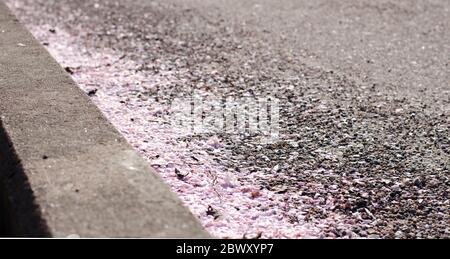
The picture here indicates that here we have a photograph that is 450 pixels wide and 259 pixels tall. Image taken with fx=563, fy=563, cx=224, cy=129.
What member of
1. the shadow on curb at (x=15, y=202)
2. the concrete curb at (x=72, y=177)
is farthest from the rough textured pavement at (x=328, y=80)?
the shadow on curb at (x=15, y=202)

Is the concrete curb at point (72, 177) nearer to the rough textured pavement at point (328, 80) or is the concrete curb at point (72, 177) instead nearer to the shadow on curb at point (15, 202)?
the shadow on curb at point (15, 202)

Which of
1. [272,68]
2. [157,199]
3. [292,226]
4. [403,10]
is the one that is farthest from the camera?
[403,10]

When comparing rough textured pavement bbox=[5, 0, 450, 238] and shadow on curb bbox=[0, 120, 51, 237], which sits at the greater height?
shadow on curb bbox=[0, 120, 51, 237]

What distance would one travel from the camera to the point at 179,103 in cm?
513

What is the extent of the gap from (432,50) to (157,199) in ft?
15.9

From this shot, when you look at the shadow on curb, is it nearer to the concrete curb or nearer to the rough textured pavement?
the concrete curb

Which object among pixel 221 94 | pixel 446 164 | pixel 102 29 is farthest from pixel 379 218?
pixel 102 29

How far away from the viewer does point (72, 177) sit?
276 centimetres

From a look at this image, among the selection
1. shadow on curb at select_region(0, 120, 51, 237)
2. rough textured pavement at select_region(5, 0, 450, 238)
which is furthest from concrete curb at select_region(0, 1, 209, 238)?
rough textured pavement at select_region(5, 0, 450, 238)

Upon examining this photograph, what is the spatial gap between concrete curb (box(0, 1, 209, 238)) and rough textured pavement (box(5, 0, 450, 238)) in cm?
117

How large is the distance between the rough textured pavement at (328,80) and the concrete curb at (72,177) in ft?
3.83

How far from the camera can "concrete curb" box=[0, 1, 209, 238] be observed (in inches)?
96.2

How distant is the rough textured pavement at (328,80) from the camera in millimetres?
3689

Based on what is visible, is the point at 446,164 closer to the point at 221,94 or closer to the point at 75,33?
the point at 221,94
